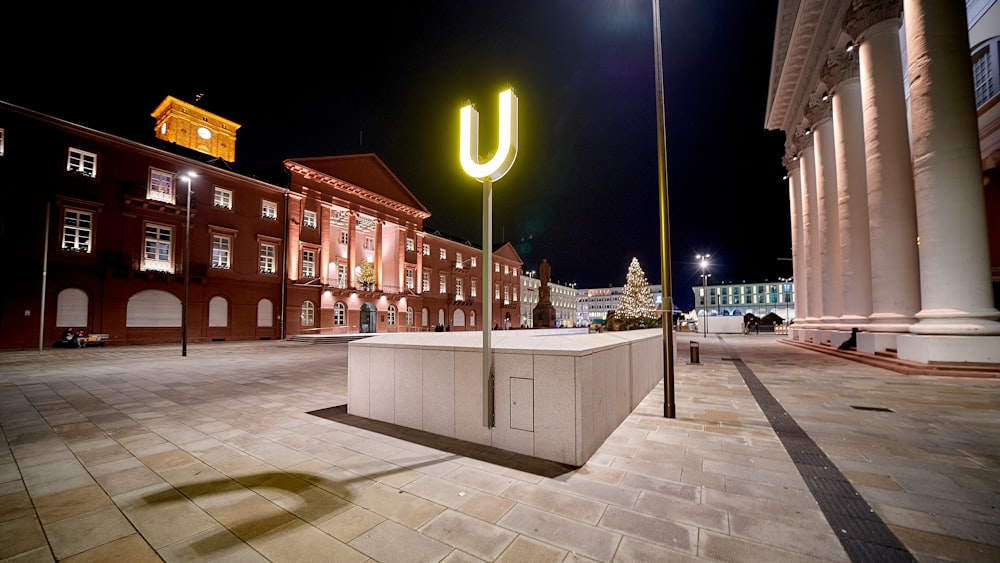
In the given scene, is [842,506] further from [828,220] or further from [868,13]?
[828,220]

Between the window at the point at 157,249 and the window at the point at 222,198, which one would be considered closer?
the window at the point at 157,249

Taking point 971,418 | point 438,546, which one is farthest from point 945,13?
point 438,546

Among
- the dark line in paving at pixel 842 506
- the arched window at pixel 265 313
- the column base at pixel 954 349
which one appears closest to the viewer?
the dark line in paving at pixel 842 506

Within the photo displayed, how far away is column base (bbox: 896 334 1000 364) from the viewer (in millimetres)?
9630

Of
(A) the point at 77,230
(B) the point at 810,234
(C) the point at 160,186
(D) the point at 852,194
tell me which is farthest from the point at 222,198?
(B) the point at 810,234

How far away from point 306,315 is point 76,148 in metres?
17.1

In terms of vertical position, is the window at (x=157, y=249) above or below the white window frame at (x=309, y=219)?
below

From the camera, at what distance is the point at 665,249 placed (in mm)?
6719

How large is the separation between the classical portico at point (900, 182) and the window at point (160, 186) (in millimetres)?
36916

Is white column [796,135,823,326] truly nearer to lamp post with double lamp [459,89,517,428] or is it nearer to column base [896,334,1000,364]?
column base [896,334,1000,364]

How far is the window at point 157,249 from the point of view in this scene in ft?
79.3

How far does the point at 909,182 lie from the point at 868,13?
6241 mm

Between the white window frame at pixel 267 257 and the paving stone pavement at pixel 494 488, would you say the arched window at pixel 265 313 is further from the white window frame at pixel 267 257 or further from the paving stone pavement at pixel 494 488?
the paving stone pavement at pixel 494 488

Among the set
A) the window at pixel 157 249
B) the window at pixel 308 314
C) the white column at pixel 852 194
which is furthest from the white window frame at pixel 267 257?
the white column at pixel 852 194
